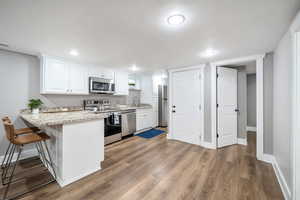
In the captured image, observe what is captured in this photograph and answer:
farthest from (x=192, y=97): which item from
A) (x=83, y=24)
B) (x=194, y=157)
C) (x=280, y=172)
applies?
(x=83, y=24)

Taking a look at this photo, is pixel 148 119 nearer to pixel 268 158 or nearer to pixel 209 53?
pixel 209 53

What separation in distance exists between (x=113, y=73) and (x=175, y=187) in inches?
131

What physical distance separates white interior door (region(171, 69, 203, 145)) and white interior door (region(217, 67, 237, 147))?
46 cm

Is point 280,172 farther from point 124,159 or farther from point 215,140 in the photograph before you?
point 124,159

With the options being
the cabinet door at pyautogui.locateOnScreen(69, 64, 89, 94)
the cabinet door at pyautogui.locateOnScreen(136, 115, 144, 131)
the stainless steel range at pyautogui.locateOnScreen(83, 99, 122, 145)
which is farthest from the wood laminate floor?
the cabinet door at pyautogui.locateOnScreen(69, 64, 89, 94)

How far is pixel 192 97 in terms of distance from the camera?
131 inches

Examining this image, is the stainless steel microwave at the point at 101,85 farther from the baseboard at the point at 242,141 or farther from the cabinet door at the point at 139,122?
the baseboard at the point at 242,141

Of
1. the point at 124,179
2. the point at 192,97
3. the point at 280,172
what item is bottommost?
the point at 124,179

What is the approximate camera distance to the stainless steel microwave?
Result: 326 centimetres

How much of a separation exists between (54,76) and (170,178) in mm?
3077

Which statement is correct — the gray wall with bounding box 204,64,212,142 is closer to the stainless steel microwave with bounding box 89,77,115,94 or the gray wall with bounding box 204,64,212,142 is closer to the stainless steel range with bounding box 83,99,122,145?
the stainless steel range with bounding box 83,99,122,145

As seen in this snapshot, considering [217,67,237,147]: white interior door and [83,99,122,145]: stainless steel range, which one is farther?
[83,99,122,145]: stainless steel range

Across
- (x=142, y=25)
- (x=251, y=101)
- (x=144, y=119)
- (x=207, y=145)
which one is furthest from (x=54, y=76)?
(x=251, y=101)

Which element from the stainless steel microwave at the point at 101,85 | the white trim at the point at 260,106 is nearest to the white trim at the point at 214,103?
the white trim at the point at 260,106
